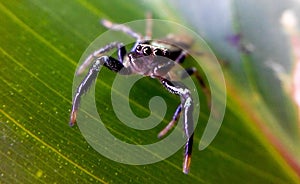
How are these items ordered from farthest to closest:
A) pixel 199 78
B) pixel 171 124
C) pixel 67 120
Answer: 1. pixel 199 78
2. pixel 171 124
3. pixel 67 120

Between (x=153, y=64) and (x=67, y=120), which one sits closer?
(x=67, y=120)

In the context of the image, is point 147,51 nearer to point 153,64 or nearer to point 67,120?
point 153,64

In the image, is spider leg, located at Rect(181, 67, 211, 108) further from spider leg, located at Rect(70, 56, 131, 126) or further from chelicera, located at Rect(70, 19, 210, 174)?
spider leg, located at Rect(70, 56, 131, 126)

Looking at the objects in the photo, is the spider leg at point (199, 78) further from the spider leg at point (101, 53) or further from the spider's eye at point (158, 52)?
the spider leg at point (101, 53)

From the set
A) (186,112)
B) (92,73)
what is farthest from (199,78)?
(92,73)

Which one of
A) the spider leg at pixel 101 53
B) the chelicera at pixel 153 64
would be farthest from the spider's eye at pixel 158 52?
the spider leg at pixel 101 53

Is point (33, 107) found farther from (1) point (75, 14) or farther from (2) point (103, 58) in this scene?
(1) point (75, 14)

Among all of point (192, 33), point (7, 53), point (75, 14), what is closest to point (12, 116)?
point (7, 53)
